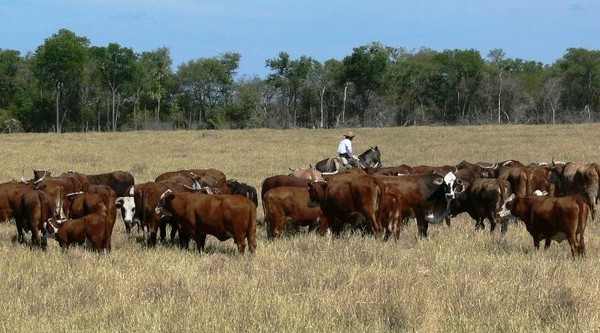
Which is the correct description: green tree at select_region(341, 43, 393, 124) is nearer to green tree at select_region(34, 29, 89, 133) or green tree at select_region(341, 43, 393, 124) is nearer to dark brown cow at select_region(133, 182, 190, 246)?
green tree at select_region(34, 29, 89, 133)

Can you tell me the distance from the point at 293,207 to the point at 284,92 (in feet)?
233

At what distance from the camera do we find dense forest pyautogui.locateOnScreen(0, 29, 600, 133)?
2972 inches

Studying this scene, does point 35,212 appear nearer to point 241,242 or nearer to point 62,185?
point 241,242

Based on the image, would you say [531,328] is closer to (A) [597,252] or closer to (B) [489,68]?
(A) [597,252]

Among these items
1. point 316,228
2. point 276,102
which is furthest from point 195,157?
point 276,102

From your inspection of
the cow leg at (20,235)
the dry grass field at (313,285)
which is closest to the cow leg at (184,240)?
the dry grass field at (313,285)

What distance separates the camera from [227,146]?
1709 inches

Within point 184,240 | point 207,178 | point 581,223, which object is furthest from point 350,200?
point 207,178

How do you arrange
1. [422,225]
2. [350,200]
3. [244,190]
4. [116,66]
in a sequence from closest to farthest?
1. [350,200]
2. [422,225]
3. [244,190]
4. [116,66]

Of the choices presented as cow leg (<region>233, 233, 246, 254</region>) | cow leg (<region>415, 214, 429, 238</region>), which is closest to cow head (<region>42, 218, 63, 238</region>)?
cow leg (<region>233, 233, 246, 254</region>)

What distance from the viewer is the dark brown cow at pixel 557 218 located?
36.0ft

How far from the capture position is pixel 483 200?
14.4 metres

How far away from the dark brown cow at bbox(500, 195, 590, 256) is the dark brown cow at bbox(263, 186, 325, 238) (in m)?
3.55

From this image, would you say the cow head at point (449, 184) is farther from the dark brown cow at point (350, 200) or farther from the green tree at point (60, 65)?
the green tree at point (60, 65)
